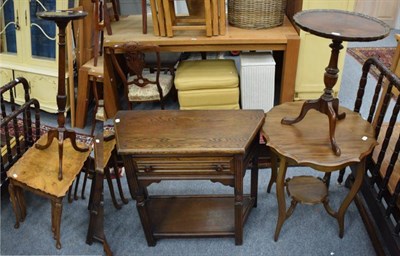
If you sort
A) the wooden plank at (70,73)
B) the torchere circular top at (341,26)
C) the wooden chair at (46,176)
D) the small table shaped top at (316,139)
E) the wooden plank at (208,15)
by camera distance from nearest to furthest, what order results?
the torchere circular top at (341,26) < the small table shaped top at (316,139) < the wooden chair at (46,176) < the wooden plank at (208,15) < the wooden plank at (70,73)

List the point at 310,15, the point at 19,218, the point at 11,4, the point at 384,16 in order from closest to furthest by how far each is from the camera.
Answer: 1. the point at 310,15
2. the point at 19,218
3. the point at 11,4
4. the point at 384,16

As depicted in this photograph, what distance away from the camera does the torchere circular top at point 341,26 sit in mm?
1434

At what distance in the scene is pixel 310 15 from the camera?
5.67 feet

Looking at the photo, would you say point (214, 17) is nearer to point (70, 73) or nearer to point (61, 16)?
point (70, 73)

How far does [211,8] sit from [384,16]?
→ 3907mm

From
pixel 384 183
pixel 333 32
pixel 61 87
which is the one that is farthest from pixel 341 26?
pixel 61 87

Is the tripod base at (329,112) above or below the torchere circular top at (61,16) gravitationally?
below

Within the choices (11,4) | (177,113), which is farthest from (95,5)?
(177,113)

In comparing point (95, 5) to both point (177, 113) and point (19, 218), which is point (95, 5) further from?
point (19, 218)

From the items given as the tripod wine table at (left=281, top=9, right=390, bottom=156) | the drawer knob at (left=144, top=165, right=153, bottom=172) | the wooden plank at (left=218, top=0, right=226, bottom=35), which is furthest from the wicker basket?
the drawer knob at (left=144, top=165, right=153, bottom=172)

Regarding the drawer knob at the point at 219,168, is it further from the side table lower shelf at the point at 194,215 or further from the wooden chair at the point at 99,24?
the wooden chair at the point at 99,24

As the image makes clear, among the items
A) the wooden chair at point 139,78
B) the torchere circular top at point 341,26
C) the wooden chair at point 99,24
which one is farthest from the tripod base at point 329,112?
the wooden chair at point 99,24

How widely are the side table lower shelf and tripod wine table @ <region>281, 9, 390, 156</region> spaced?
2.02ft

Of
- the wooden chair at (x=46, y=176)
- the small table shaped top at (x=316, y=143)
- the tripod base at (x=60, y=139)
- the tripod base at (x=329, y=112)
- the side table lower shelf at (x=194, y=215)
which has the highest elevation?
the tripod base at (x=329, y=112)
